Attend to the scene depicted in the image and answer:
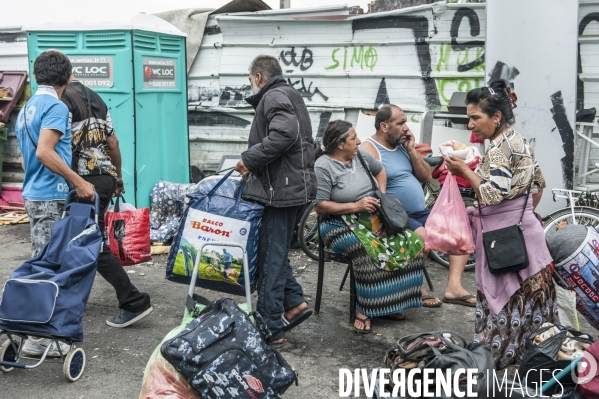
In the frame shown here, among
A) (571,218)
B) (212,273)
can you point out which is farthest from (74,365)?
(571,218)

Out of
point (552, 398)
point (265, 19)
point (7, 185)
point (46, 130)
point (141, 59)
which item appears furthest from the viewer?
point (7, 185)

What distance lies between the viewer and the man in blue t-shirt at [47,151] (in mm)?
4645

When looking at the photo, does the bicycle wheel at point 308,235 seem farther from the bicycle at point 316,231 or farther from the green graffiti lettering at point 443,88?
the green graffiti lettering at point 443,88

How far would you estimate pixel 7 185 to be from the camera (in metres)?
9.78

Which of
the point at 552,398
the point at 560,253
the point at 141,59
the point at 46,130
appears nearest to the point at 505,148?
the point at 560,253

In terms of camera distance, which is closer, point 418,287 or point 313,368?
point 313,368

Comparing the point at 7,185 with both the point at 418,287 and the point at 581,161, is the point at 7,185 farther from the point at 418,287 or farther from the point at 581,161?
the point at 581,161

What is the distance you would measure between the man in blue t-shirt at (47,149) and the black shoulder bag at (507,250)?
2.50 m

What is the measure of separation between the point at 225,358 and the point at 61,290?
119cm

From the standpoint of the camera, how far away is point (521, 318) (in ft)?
14.5

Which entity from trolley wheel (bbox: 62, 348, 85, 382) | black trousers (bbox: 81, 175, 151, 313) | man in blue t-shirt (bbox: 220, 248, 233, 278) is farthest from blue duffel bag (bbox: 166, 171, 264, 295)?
trolley wheel (bbox: 62, 348, 85, 382)

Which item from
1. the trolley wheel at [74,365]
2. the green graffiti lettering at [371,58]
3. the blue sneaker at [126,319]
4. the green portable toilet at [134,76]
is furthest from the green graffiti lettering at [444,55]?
the trolley wheel at [74,365]

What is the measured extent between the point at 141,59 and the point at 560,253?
513 cm

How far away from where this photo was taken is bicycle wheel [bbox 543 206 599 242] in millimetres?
6746
